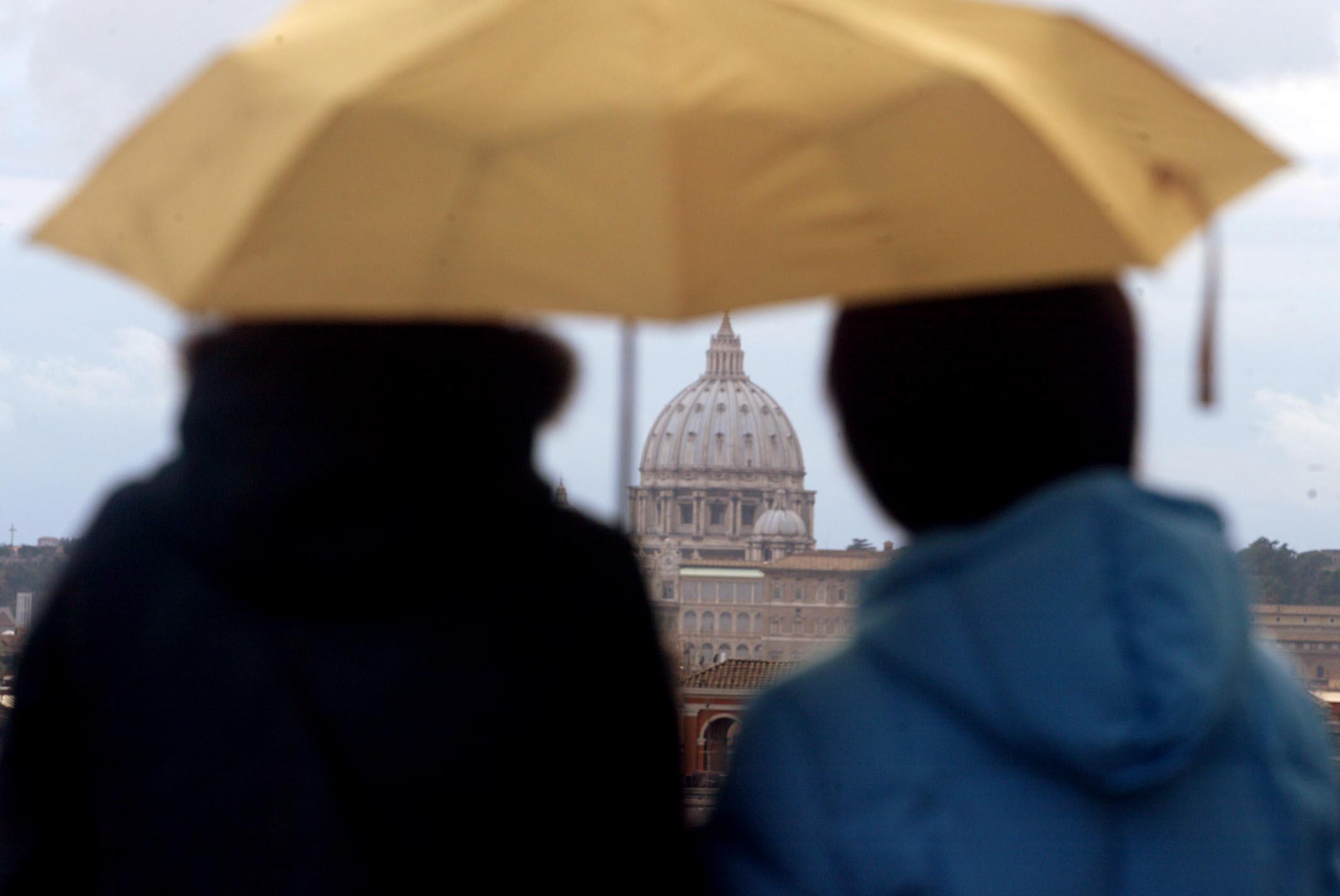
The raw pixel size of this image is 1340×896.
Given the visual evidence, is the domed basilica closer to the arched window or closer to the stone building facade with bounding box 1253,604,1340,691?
the stone building facade with bounding box 1253,604,1340,691

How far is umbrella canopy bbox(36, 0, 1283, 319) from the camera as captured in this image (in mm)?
1135

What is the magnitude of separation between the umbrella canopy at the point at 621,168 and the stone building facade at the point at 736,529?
28934 millimetres

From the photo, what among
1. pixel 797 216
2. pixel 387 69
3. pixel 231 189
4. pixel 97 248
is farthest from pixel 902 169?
pixel 97 248

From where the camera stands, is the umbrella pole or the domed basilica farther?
the domed basilica

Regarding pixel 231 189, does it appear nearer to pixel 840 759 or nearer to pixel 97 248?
pixel 97 248

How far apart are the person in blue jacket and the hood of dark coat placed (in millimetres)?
256

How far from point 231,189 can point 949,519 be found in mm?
575

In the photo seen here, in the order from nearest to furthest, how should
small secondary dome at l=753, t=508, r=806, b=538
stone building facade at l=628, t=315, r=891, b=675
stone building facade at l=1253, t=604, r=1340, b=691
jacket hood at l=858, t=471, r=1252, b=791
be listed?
jacket hood at l=858, t=471, r=1252, b=791, stone building facade at l=1253, t=604, r=1340, b=691, stone building facade at l=628, t=315, r=891, b=675, small secondary dome at l=753, t=508, r=806, b=538

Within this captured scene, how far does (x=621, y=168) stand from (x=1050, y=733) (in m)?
0.48

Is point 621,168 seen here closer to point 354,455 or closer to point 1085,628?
point 354,455

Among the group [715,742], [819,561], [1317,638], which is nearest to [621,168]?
[715,742]

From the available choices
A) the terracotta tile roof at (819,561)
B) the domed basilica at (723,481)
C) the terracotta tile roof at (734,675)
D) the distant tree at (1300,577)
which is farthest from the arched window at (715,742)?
the domed basilica at (723,481)

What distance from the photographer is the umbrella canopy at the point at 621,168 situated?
1135 mm

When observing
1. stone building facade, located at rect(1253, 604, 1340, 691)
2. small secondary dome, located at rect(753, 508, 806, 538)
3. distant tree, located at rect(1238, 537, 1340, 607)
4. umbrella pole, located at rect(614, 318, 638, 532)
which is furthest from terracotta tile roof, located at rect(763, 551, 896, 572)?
umbrella pole, located at rect(614, 318, 638, 532)
